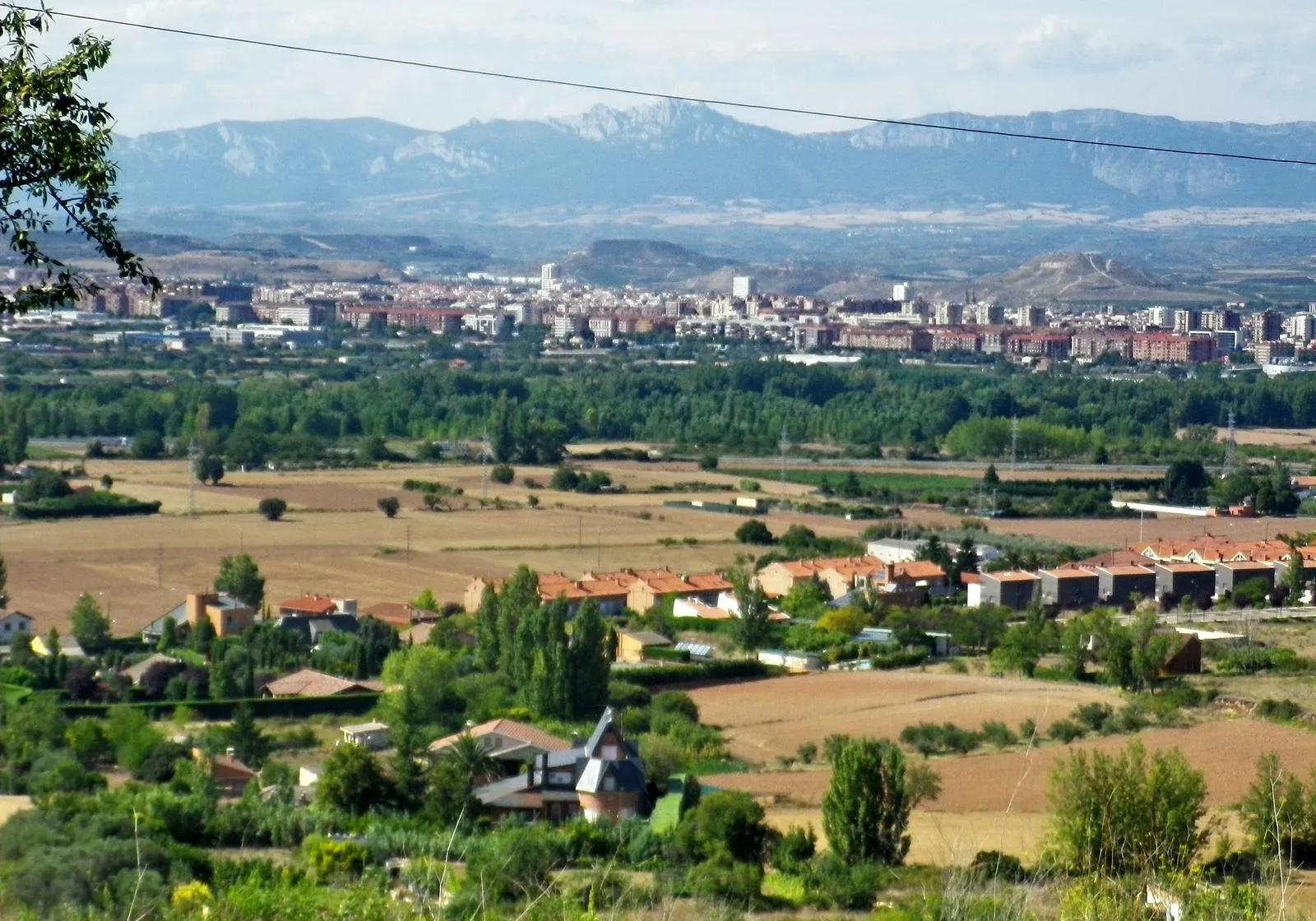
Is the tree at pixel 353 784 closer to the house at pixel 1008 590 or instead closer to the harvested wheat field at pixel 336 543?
the harvested wheat field at pixel 336 543

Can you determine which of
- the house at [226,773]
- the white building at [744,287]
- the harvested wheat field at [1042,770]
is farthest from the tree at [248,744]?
the white building at [744,287]

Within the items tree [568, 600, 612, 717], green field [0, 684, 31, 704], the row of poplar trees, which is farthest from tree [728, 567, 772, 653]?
green field [0, 684, 31, 704]

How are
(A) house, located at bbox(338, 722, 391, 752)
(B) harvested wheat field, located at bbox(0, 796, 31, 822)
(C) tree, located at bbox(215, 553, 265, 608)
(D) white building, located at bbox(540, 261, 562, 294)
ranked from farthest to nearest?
(D) white building, located at bbox(540, 261, 562, 294) < (C) tree, located at bbox(215, 553, 265, 608) < (A) house, located at bbox(338, 722, 391, 752) < (B) harvested wheat field, located at bbox(0, 796, 31, 822)

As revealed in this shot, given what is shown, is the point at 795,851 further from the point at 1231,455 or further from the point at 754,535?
the point at 1231,455

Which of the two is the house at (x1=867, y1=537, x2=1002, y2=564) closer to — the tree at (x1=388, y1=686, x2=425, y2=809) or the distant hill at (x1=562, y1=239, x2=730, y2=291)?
the tree at (x1=388, y1=686, x2=425, y2=809)

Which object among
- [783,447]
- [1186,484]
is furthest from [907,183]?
[1186,484]

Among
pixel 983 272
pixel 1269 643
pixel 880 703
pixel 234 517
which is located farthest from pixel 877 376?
pixel 983 272

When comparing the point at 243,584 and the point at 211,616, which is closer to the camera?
the point at 211,616
